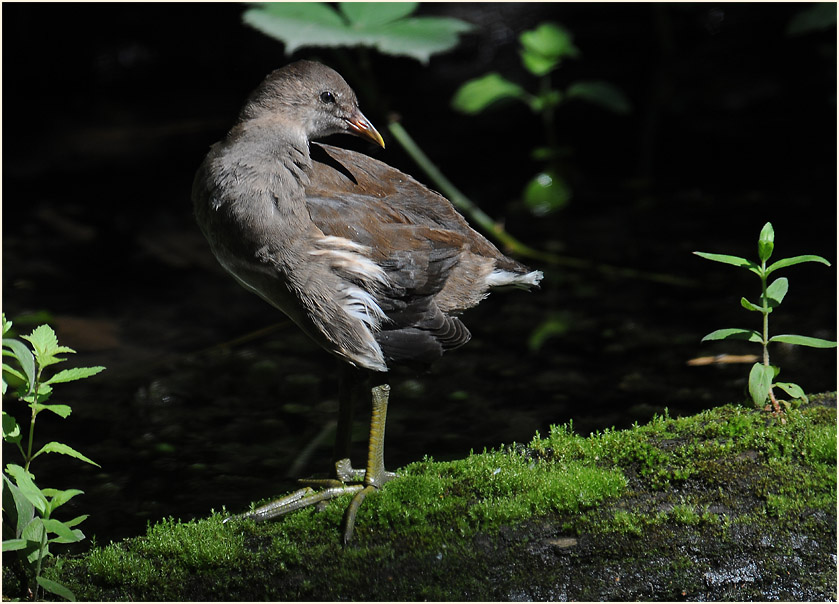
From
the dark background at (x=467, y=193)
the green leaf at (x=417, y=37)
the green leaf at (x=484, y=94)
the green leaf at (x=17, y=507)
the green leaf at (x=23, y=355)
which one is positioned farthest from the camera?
the green leaf at (x=484, y=94)

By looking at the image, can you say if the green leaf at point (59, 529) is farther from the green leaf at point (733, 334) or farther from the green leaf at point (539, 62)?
the green leaf at point (539, 62)

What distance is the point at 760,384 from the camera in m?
3.31

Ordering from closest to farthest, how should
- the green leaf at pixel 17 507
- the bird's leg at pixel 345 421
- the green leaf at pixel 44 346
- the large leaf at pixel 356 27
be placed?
the green leaf at pixel 17 507 → the green leaf at pixel 44 346 → the bird's leg at pixel 345 421 → the large leaf at pixel 356 27

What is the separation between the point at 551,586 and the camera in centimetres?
292

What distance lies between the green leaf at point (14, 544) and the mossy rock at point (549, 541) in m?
0.30

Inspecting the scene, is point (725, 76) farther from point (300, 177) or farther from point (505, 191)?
point (300, 177)

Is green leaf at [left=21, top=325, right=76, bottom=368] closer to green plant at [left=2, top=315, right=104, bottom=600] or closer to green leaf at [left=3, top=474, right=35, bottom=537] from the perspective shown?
green plant at [left=2, top=315, right=104, bottom=600]

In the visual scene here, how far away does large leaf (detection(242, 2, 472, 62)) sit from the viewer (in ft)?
16.4

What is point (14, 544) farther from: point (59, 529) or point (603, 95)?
point (603, 95)

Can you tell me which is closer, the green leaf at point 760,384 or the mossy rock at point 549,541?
the mossy rock at point 549,541

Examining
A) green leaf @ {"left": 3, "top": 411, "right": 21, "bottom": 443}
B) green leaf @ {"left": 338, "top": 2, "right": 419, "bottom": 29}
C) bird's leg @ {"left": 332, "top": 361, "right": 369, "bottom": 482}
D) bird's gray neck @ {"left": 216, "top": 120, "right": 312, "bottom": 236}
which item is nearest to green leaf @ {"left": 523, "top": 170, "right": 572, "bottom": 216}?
green leaf @ {"left": 338, "top": 2, "right": 419, "bottom": 29}

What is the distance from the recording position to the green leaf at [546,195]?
24.0 ft

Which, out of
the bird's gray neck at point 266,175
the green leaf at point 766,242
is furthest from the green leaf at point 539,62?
the bird's gray neck at point 266,175

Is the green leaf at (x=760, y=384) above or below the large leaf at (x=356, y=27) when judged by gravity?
below
